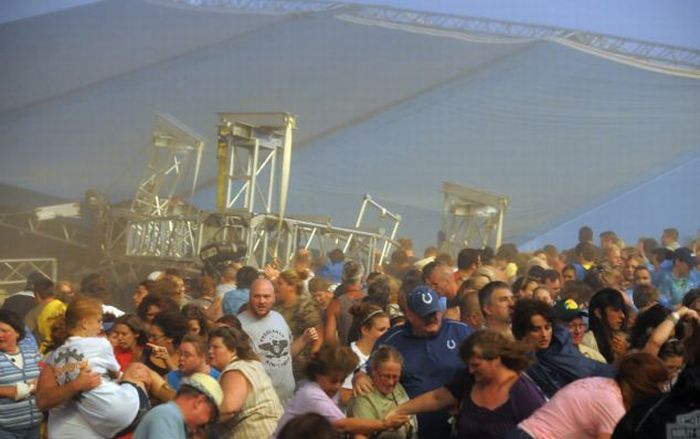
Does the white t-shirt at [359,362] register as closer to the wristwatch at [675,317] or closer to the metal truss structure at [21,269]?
the wristwatch at [675,317]

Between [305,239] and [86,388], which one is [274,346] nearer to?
[86,388]

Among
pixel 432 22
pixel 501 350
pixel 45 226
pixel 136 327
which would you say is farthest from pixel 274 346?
pixel 432 22

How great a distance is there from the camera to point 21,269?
664 inches

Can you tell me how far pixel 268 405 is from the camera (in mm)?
5691

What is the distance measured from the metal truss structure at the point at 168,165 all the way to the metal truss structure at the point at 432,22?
11.2 ft

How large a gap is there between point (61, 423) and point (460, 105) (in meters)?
17.1

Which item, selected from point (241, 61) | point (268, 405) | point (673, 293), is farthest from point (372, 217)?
point (268, 405)

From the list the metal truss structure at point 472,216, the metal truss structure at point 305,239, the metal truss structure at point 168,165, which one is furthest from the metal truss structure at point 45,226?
the metal truss structure at point 472,216

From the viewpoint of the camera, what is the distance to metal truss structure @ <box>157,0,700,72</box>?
20.1m

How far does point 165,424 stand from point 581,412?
1383mm

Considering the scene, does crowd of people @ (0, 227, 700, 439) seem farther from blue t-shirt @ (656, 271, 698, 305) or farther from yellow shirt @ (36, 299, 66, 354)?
blue t-shirt @ (656, 271, 698, 305)

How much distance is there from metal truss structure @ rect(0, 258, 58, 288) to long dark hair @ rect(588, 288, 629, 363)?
10.4m

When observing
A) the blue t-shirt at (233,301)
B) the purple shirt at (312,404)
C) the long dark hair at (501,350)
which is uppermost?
the long dark hair at (501,350)

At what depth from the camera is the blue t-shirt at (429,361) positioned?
5621 millimetres
